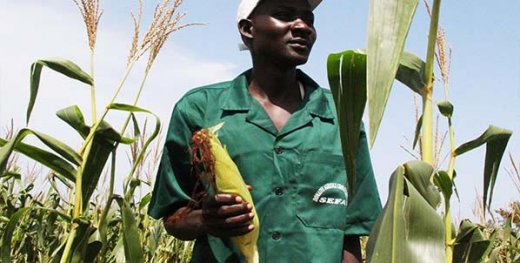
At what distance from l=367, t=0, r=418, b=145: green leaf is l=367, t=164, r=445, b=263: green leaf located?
0.15 metres

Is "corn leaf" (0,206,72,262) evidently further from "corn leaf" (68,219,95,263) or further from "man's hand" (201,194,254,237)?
"man's hand" (201,194,254,237)

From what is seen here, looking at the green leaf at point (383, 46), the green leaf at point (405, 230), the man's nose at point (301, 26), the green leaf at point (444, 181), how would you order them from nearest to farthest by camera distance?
the green leaf at point (383, 46) → the green leaf at point (405, 230) → the green leaf at point (444, 181) → the man's nose at point (301, 26)

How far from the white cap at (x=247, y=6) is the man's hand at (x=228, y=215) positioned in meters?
0.66

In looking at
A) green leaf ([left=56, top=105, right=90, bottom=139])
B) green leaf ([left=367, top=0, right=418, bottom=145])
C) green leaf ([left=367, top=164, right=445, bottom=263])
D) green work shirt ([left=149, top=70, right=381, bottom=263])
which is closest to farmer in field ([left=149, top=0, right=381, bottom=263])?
green work shirt ([left=149, top=70, right=381, bottom=263])

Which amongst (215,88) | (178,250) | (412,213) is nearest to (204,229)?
(215,88)

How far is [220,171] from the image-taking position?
1382mm

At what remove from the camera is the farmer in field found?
1668mm

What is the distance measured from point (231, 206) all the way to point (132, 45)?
638 mm

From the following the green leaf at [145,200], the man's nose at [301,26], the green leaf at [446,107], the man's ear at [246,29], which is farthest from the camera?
the green leaf at [145,200]

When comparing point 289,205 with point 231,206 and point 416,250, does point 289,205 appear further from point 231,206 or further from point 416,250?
point 416,250

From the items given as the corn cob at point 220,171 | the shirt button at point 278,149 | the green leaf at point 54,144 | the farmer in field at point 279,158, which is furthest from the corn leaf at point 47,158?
the shirt button at point 278,149

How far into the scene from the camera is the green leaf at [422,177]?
2.83 ft

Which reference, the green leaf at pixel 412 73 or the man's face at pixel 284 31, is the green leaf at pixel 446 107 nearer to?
the man's face at pixel 284 31

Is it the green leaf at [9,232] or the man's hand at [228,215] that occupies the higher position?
the man's hand at [228,215]
